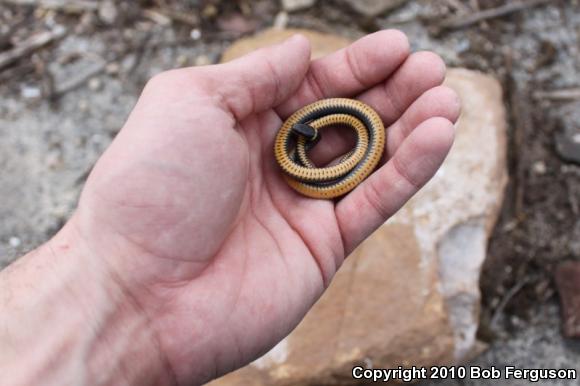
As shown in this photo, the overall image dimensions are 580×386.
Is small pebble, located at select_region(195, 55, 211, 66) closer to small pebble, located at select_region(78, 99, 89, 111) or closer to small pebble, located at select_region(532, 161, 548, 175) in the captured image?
small pebble, located at select_region(78, 99, 89, 111)

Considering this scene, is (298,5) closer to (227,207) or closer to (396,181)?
(396,181)

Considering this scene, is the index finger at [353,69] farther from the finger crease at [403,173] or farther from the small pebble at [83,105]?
the small pebble at [83,105]

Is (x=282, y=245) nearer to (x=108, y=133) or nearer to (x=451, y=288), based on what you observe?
(x=451, y=288)

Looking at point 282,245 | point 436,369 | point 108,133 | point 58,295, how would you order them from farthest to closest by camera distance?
point 108,133 → point 436,369 → point 282,245 → point 58,295

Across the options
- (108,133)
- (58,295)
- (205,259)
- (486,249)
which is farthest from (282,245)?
(108,133)

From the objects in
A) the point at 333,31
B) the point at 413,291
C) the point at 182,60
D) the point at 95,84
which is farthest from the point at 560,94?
the point at 95,84
